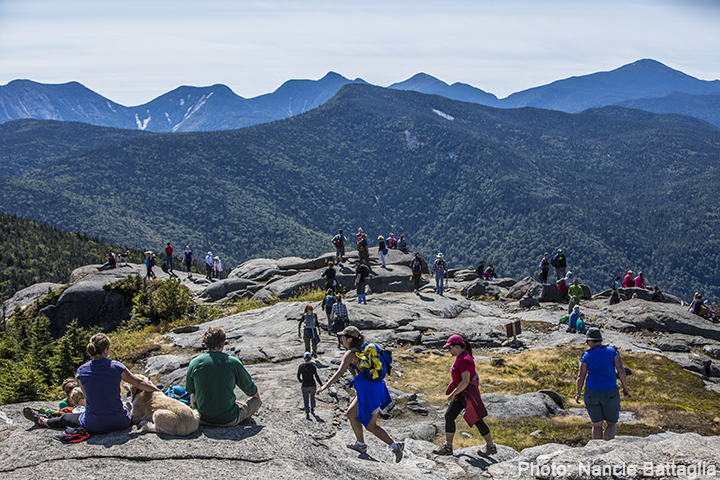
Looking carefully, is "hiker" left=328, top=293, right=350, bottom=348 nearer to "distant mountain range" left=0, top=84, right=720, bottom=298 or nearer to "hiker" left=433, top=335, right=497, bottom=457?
"hiker" left=433, top=335, right=497, bottom=457

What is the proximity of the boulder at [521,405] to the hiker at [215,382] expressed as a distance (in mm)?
6632

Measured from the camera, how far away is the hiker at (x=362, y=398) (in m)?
7.08

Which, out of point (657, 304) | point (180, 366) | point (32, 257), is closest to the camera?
point (180, 366)

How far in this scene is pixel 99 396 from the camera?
6148 mm

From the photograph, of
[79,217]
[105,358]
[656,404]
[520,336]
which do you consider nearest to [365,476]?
[105,358]

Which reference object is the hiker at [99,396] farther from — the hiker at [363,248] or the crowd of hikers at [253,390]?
the hiker at [363,248]

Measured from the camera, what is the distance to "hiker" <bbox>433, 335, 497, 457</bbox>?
7.58m

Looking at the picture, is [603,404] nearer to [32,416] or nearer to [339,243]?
[32,416]

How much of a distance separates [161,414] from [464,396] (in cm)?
473

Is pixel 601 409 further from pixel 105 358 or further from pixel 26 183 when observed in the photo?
pixel 26 183

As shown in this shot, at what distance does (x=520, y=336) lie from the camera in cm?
1944

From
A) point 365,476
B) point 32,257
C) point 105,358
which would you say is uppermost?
point 105,358

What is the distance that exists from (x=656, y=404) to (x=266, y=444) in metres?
10.7

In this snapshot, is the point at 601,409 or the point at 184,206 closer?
the point at 601,409
